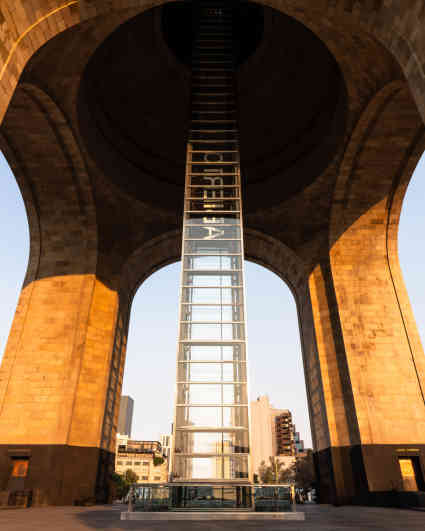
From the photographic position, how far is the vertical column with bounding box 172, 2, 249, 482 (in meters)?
10.0

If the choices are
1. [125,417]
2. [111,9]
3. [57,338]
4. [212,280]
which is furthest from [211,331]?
[125,417]

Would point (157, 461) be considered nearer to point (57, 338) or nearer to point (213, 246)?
point (57, 338)

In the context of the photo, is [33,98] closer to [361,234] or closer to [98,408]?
[98,408]

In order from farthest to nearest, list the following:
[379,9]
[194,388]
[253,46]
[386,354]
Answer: [253,46]
[386,354]
[194,388]
[379,9]

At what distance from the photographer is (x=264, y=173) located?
Answer: 2084 centimetres

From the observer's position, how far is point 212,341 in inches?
451

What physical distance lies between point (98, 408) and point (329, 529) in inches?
463

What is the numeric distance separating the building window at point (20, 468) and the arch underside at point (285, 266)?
0.36 metres

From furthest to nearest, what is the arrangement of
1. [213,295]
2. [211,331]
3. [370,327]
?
[370,327]
[213,295]
[211,331]

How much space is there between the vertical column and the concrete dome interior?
3.99 metres

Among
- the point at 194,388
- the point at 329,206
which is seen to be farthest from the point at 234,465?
the point at 329,206

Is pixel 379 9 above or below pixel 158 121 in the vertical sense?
below

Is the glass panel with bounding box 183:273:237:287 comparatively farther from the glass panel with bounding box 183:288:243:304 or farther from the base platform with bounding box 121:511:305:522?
the base platform with bounding box 121:511:305:522

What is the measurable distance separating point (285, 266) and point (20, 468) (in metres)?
14.9
